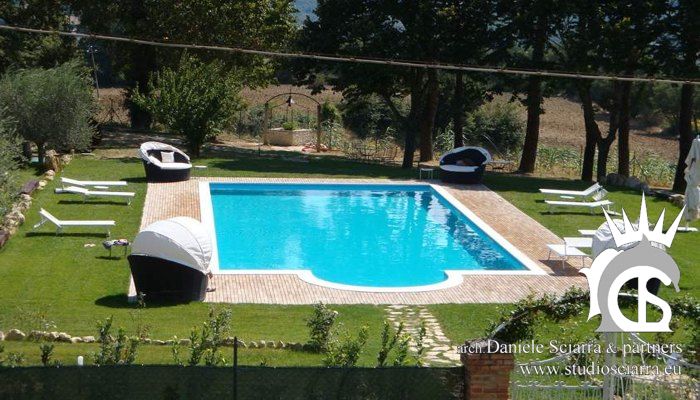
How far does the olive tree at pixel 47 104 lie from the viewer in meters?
28.1

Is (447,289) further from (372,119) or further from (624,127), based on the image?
(372,119)

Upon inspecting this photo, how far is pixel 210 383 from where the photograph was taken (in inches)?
375

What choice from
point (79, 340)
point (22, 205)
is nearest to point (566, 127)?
point (22, 205)

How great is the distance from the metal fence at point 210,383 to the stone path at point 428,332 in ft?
10.4

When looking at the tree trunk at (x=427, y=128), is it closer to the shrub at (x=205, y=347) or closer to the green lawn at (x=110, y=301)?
the green lawn at (x=110, y=301)

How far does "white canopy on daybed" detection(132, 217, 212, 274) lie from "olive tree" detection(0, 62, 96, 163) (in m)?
13.6

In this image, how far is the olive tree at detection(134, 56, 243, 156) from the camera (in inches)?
1203

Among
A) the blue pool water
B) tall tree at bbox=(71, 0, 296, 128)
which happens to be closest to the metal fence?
the blue pool water

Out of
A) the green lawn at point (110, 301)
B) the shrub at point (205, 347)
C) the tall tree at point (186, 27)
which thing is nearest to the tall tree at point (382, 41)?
the tall tree at point (186, 27)

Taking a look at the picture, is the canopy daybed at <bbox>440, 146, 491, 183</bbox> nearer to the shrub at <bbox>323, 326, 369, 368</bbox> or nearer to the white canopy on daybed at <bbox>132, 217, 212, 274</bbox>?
the white canopy on daybed at <bbox>132, 217, 212, 274</bbox>

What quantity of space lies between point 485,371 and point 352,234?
14243mm

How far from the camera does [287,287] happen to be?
1744 centimetres

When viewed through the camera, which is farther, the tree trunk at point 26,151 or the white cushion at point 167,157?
the tree trunk at point 26,151

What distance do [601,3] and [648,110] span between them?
109 ft
